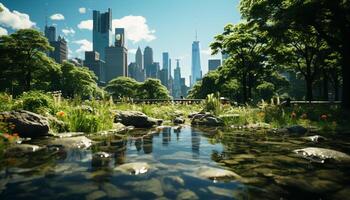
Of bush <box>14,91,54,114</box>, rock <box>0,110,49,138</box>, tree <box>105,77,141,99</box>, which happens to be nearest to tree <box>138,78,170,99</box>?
tree <box>105,77,141,99</box>

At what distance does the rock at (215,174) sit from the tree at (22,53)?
4659 cm

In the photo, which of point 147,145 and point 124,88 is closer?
point 147,145

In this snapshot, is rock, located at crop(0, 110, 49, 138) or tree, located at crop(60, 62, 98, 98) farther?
tree, located at crop(60, 62, 98, 98)

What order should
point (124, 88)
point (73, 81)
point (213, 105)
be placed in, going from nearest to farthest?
point (213, 105) < point (73, 81) < point (124, 88)

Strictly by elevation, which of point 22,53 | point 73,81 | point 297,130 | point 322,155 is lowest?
point 322,155

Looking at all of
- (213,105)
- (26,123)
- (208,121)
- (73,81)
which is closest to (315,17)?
(213,105)

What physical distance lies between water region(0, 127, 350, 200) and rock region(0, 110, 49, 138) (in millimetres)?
2253

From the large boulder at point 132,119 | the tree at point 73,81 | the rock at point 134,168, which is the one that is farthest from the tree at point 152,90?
the rock at point 134,168

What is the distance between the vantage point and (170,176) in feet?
18.0

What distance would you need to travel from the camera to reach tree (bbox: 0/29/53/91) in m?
46.4

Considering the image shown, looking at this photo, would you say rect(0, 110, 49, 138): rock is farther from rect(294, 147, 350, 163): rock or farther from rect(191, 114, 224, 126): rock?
Answer: rect(191, 114, 224, 126): rock

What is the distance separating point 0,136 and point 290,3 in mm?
19136

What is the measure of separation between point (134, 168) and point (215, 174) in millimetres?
1597

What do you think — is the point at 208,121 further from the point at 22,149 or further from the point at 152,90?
the point at 152,90
